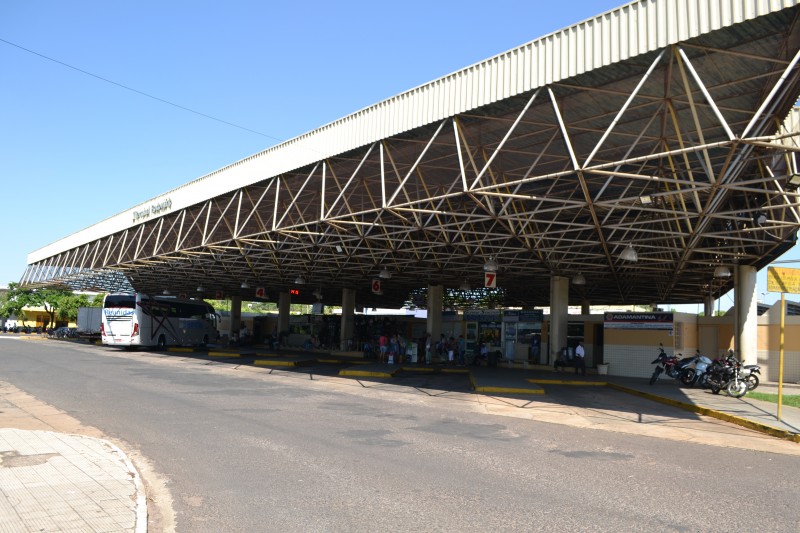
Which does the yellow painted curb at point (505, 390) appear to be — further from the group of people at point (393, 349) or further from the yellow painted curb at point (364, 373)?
the group of people at point (393, 349)

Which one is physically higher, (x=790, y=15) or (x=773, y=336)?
(x=790, y=15)

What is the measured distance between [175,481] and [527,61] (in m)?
11.9

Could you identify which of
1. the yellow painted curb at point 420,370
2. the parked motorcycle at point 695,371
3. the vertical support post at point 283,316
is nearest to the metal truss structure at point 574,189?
the parked motorcycle at point 695,371

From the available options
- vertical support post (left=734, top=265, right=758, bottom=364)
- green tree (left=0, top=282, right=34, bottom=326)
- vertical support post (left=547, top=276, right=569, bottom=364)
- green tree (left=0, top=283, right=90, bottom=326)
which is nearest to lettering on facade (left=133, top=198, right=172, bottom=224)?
vertical support post (left=547, top=276, right=569, bottom=364)

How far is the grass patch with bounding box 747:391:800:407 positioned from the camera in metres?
16.1

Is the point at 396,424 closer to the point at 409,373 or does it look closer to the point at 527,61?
the point at 527,61

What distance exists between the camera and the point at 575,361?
89.2 ft

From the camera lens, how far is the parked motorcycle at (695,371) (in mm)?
20578

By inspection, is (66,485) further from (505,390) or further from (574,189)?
(574,189)

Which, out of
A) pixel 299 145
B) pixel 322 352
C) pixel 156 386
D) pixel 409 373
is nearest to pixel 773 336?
pixel 409 373

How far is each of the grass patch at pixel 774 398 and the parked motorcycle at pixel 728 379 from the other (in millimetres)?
389

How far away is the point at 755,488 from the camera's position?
7.43 metres

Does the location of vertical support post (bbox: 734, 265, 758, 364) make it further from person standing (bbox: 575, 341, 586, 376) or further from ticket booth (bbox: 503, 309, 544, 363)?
ticket booth (bbox: 503, 309, 544, 363)

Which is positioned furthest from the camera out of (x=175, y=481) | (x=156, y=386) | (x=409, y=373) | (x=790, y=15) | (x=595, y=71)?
(x=409, y=373)
